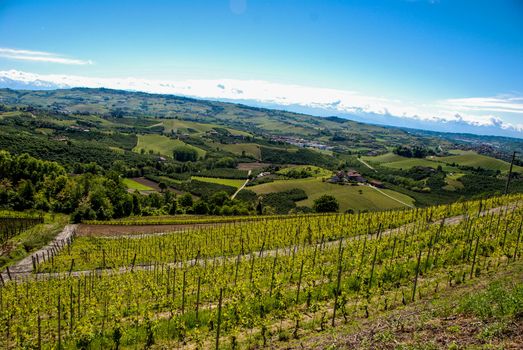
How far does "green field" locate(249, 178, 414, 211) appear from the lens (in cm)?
9936

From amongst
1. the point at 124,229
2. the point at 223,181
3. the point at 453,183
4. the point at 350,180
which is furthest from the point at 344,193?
the point at 124,229

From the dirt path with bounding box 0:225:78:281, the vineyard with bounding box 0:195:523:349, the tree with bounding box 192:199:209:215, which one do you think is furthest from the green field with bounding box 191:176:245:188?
the vineyard with bounding box 0:195:523:349

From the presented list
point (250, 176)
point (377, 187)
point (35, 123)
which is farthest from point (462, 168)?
point (35, 123)

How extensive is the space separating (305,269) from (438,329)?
40.4 feet

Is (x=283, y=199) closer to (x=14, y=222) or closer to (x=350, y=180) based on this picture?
(x=350, y=180)

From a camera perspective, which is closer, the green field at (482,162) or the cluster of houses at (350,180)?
the cluster of houses at (350,180)

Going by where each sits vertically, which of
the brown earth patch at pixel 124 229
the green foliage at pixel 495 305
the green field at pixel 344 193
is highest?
the green foliage at pixel 495 305

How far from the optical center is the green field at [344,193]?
9936cm

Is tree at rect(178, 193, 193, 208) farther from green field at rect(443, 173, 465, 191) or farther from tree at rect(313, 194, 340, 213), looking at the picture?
green field at rect(443, 173, 465, 191)

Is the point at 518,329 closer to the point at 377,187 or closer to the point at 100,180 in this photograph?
the point at 100,180

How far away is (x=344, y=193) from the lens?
352ft

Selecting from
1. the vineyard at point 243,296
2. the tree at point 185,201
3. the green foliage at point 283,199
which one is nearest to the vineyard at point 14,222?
the vineyard at point 243,296

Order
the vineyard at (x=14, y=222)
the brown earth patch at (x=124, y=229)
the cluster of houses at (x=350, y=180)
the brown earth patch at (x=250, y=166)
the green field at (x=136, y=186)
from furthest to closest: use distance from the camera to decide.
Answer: the brown earth patch at (x=250, y=166)
the cluster of houses at (x=350, y=180)
the green field at (x=136, y=186)
the brown earth patch at (x=124, y=229)
the vineyard at (x=14, y=222)

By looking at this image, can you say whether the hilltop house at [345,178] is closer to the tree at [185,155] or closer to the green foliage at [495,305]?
the tree at [185,155]
